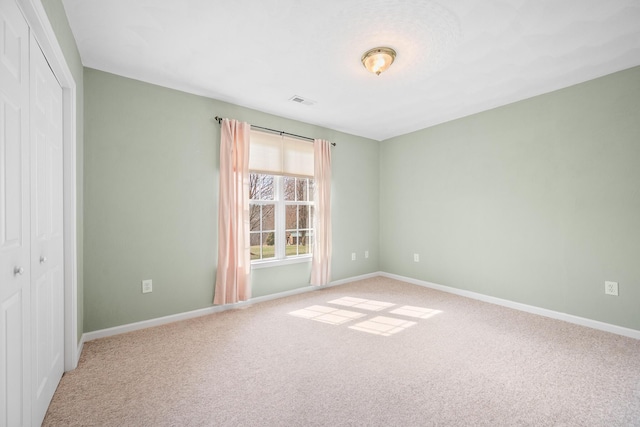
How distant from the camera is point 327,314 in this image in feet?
10.7

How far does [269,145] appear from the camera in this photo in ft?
12.3

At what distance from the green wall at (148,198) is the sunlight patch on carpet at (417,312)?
178cm

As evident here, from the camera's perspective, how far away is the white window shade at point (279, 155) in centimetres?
362

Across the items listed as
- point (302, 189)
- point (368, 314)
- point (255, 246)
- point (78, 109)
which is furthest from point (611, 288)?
point (78, 109)

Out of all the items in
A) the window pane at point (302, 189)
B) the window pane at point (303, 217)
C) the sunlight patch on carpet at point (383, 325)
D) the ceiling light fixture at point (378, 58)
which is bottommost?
the sunlight patch on carpet at point (383, 325)

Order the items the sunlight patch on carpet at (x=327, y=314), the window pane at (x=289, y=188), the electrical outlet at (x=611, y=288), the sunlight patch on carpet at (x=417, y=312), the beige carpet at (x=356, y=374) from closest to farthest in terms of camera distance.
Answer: the beige carpet at (x=356, y=374), the electrical outlet at (x=611, y=288), the sunlight patch on carpet at (x=327, y=314), the sunlight patch on carpet at (x=417, y=312), the window pane at (x=289, y=188)

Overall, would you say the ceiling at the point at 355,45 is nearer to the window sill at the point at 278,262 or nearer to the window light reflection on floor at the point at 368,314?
the window sill at the point at 278,262

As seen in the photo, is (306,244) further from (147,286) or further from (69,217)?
(69,217)

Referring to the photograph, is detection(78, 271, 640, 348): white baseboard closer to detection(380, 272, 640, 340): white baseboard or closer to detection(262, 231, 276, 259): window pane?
detection(380, 272, 640, 340): white baseboard

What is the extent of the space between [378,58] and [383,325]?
8.44 ft

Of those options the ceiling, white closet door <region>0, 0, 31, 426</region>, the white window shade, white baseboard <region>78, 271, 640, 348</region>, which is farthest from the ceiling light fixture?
white baseboard <region>78, 271, 640, 348</region>

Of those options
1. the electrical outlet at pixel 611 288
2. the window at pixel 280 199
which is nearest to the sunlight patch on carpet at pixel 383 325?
the window at pixel 280 199

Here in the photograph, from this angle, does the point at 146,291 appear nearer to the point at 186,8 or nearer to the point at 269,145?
the point at 269,145

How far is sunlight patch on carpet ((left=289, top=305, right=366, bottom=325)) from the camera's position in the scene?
307 centimetres
